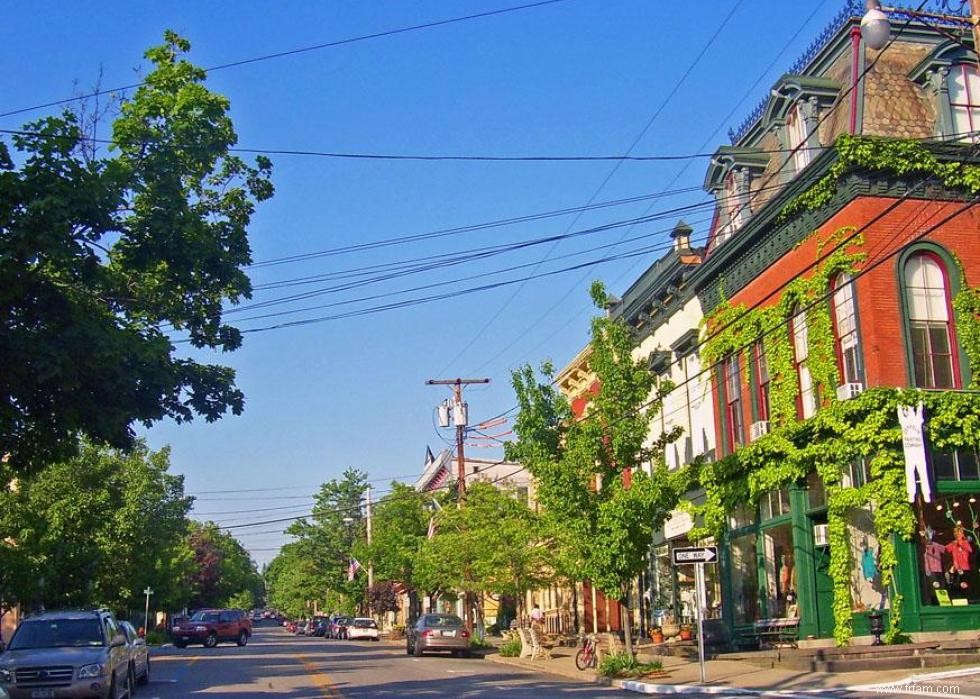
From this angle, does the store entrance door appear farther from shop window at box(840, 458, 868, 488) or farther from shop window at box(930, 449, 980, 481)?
shop window at box(930, 449, 980, 481)

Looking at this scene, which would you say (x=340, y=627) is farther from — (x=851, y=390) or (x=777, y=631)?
(x=851, y=390)

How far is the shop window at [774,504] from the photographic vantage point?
1019 inches

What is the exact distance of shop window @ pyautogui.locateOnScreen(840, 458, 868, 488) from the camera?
2277 centimetres

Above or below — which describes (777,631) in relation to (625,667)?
above

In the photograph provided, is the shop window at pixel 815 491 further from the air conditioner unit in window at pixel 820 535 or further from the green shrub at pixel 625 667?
the green shrub at pixel 625 667

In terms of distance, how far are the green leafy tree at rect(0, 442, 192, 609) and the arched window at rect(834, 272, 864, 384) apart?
979 inches

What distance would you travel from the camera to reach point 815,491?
80.6 ft

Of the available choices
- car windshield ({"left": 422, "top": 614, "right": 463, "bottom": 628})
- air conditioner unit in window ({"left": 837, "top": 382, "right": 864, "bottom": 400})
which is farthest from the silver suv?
car windshield ({"left": 422, "top": 614, "right": 463, "bottom": 628})

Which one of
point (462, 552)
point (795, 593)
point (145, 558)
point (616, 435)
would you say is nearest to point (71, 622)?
point (616, 435)

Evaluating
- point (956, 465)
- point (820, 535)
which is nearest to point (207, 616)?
point (820, 535)

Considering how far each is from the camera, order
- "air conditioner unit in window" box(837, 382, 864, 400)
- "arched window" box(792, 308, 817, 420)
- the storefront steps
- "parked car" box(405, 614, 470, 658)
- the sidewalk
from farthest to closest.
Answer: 1. "parked car" box(405, 614, 470, 658)
2. "arched window" box(792, 308, 817, 420)
3. "air conditioner unit in window" box(837, 382, 864, 400)
4. the storefront steps
5. the sidewalk

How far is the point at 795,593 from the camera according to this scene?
25438 mm

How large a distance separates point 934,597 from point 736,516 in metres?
7.37

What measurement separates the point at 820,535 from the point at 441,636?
15673mm
